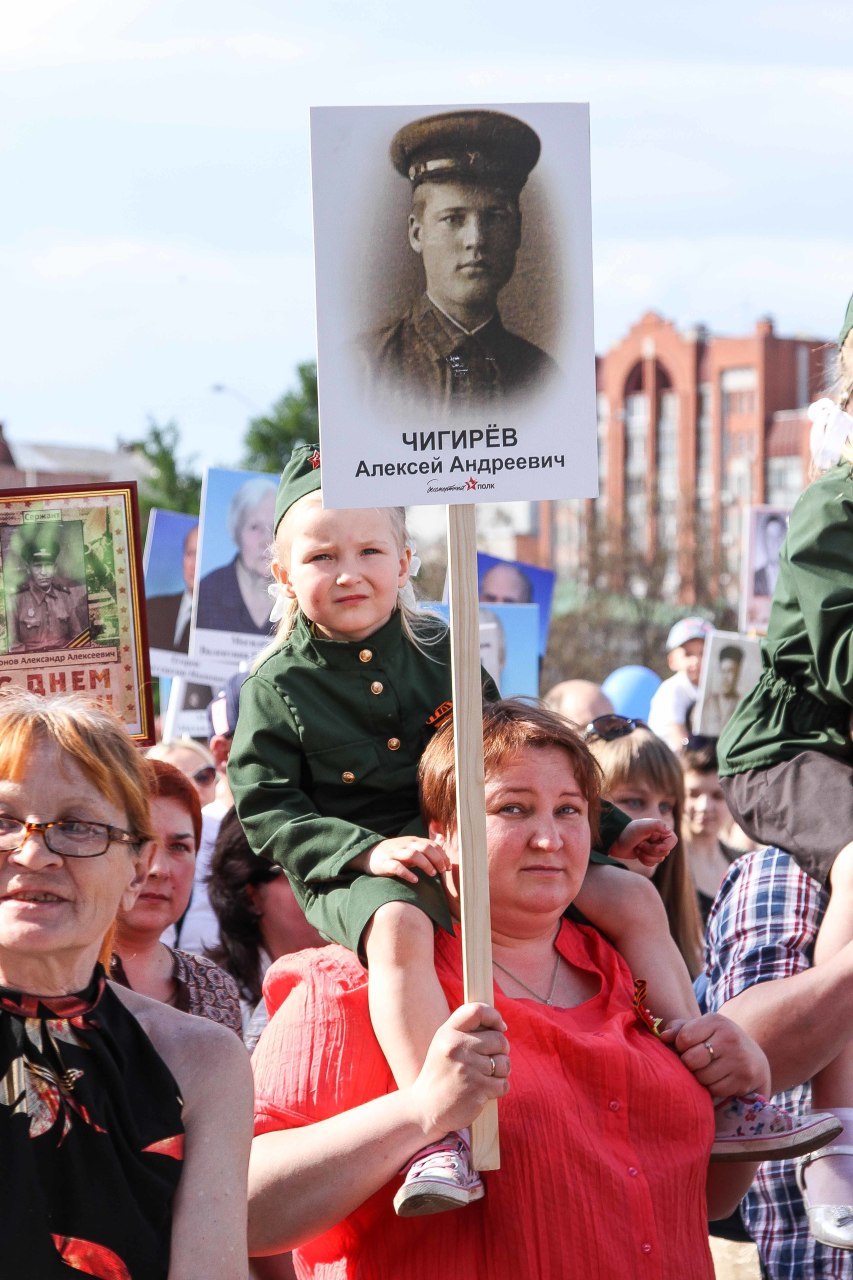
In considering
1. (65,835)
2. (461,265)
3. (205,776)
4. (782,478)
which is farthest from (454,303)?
(782,478)

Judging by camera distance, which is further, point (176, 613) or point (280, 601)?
point (176, 613)

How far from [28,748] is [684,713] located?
7.07 meters

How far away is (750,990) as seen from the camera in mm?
4012

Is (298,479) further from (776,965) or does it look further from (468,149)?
(776,965)

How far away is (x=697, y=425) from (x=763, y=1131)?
263 ft

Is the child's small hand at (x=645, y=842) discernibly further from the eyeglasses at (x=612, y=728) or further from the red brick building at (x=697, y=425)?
the red brick building at (x=697, y=425)

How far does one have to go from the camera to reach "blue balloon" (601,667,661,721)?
1020 centimetres

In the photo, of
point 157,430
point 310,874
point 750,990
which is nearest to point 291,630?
point 310,874

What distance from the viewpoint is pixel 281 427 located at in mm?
48438

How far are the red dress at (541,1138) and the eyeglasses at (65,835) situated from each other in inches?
26.5

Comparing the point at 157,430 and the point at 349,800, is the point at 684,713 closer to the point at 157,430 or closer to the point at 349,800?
the point at 349,800

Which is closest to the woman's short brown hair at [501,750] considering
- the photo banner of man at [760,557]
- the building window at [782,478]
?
the photo banner of man at [760,557]

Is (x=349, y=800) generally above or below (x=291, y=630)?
below

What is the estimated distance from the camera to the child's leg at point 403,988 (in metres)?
3.27
